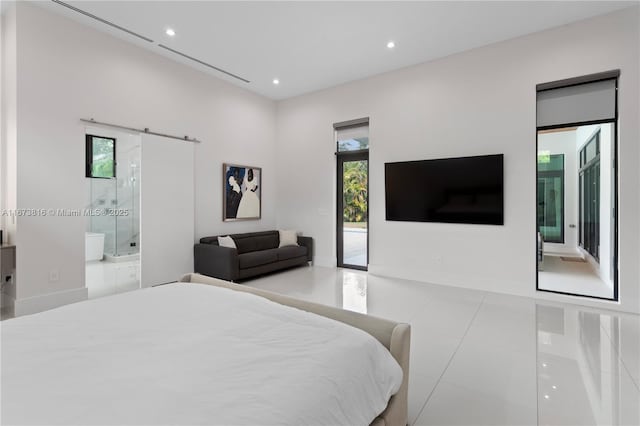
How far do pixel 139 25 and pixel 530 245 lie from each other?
6277 millimetres

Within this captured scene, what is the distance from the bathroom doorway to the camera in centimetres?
625

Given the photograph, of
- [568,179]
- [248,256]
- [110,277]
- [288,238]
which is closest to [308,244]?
[288,238]

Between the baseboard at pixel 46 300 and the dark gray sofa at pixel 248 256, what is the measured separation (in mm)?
1699

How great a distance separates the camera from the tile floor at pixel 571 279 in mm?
4273

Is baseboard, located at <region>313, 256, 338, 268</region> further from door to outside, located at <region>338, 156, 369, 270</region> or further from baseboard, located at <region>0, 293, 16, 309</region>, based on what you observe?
baseboard, located at <region>0, 293, 16, 309</region>

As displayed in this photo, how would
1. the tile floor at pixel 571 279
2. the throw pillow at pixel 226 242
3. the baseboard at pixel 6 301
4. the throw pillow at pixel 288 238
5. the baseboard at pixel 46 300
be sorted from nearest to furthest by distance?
1. the baseboard at pixel 46 300
2. the baseboard at pixel 6 301
3. the tile floor at pixel 571 279
4. the throw pillow at pixel 226 242
5. the throw pillow at pixel 288 238

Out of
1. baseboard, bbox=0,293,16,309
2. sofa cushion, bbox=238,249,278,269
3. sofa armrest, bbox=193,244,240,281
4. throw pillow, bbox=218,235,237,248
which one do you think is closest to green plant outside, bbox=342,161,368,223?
sofa cushion, bbox=238,249,278,269

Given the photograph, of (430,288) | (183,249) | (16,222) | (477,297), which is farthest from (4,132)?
(477,297)

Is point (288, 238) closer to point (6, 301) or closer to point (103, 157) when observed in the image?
point (103, 157)

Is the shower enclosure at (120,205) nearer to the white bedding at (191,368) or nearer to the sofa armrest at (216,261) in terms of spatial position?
the sofa armrest at (216,261)

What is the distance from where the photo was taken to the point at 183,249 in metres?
5.36

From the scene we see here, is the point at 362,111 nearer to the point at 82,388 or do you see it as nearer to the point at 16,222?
the point at 16,222

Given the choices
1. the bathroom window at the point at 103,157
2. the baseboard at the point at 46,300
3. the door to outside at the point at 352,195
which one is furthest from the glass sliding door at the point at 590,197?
the bathroom window at the point at 103,157

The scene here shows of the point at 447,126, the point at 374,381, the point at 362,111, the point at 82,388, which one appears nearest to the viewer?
the point at 82,388
